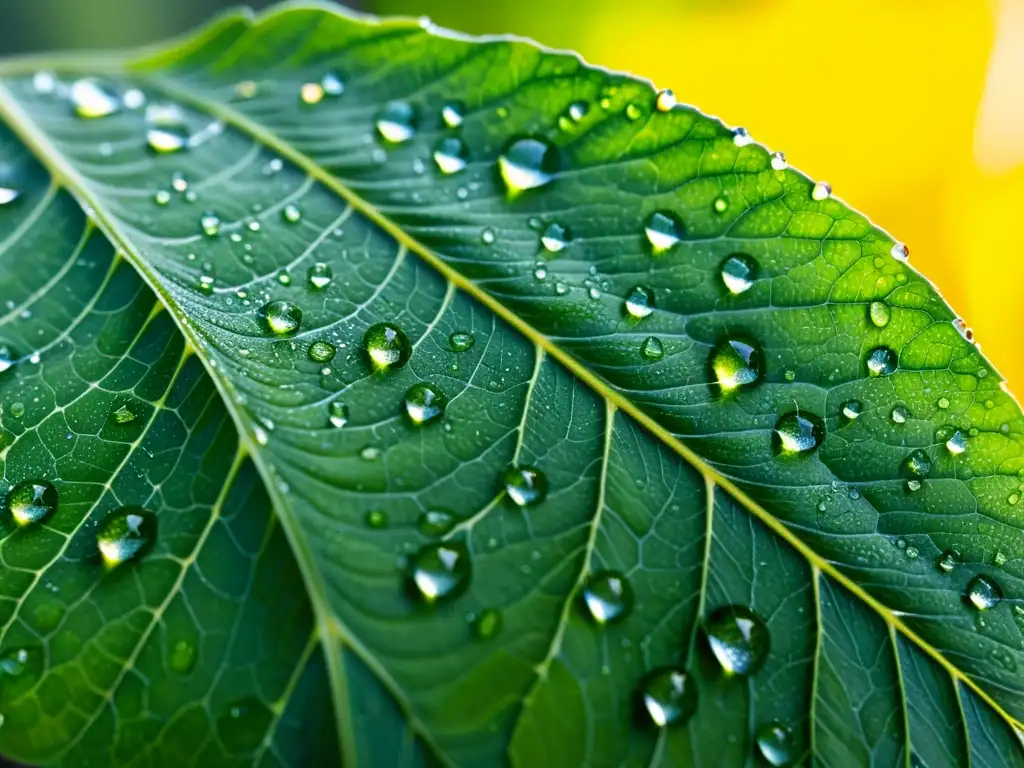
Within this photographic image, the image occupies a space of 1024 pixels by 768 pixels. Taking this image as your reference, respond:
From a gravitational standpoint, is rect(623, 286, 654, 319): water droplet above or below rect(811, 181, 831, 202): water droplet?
below

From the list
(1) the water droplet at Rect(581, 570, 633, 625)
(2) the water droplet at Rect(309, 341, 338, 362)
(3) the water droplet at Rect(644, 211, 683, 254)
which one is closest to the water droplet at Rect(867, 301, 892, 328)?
(3) the water droplet at Rect(644, 211, 683, 254)

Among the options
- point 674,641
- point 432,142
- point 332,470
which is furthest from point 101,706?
point 432,142

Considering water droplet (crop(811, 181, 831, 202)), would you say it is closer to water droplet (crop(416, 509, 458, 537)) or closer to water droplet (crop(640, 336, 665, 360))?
water droplet (crop(640, 336, 665, 360))

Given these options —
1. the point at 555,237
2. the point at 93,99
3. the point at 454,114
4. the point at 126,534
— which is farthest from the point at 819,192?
the point at 93,99

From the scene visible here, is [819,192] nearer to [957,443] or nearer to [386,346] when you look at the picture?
[957,443]

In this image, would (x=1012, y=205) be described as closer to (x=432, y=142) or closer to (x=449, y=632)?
(x=432, y=142)

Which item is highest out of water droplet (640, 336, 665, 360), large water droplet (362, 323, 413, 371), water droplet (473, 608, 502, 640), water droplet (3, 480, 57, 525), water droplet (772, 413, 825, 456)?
water droplet (640, 336, 665, 360)
